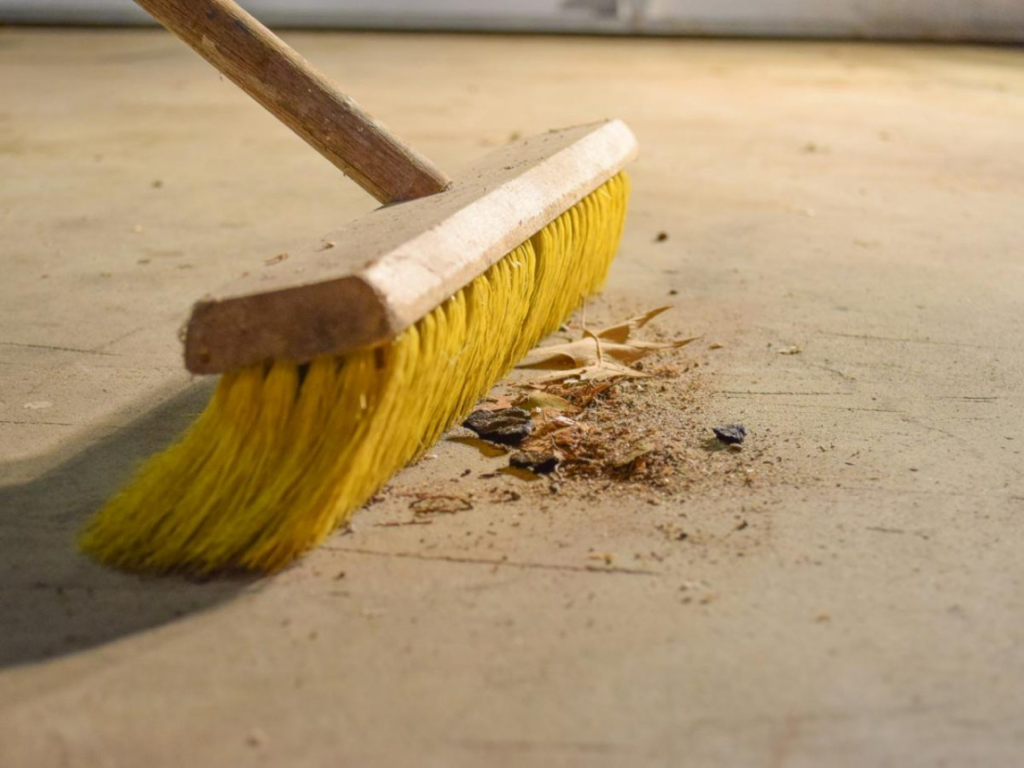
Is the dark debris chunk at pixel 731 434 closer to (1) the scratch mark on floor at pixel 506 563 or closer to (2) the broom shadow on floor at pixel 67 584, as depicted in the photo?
(1) the scratch mark on floor at pixel 506 563

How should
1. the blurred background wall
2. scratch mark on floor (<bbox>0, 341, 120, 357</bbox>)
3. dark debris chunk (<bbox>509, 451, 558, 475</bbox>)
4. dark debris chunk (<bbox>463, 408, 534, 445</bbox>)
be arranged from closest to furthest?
1. dark debris chunk (<bbox>509, 451, 558, 475</bbox>)
2. dark debris chunk (<bbox>463, 408, 534, 445</bbox>)
3. scratch mark on floor (<bbox>0, 341, 120, 357</bbox>)
4. the blurred background wall

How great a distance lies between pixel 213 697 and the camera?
143cm

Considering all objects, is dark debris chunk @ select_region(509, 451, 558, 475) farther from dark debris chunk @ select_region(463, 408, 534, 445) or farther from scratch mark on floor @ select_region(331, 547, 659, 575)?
scratch mark on floor @ select_region(331, 547, 659, 575)

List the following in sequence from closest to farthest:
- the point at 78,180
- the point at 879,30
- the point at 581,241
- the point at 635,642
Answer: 1. the point at 635,642
2. the point at 581,241
3. the point at 78,180
4. the point at 879,30

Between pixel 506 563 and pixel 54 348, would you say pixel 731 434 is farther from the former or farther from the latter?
pixel 54 348

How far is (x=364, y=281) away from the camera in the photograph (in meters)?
1.63

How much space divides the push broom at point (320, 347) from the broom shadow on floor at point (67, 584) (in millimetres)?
45

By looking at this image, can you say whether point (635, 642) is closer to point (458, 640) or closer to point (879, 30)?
point (458, 640)

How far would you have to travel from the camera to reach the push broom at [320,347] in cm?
165

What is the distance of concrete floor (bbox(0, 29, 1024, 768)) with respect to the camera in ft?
4.54

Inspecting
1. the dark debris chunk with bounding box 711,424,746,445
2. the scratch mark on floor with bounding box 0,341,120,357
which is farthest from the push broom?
the scratch mark on floor with bounding box 0,341,120,357

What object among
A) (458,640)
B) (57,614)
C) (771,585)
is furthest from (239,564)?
(771,585)

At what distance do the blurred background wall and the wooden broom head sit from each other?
23.9 feet

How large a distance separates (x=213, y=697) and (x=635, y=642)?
53 cm
